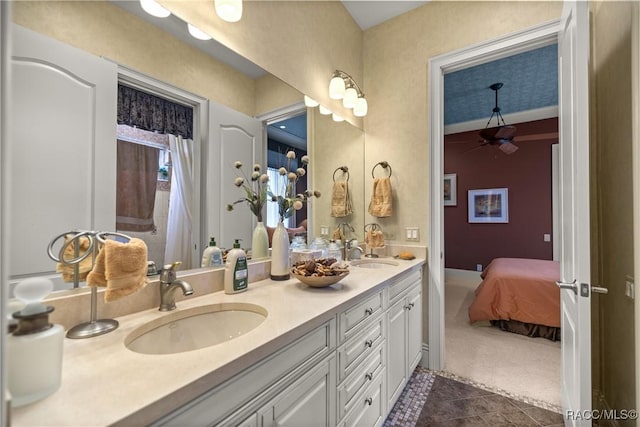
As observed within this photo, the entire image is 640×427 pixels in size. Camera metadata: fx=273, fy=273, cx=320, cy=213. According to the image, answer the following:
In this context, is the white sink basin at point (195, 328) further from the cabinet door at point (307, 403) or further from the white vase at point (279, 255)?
the white vase at point (279, 255)

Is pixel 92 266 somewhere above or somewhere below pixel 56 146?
below

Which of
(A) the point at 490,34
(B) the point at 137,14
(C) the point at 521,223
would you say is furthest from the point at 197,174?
(C) the point at 521,223

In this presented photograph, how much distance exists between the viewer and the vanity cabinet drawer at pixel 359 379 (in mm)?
1159

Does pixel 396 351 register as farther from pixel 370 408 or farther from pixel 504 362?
pixel 504 362

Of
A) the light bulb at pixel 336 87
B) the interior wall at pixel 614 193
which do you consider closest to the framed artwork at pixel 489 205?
the interior wall at pixel 614 193

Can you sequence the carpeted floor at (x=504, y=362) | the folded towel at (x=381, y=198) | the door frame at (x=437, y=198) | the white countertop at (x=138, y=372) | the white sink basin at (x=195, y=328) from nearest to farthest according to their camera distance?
1. the white countertop at (x=138, y=372)
2. the white sink basin at (x=195, y=328)
3. the carpeted floor at (x=504, y=362)
4. the door frame at (x=437, y=198)
5. the folded towel at (x=381, y=198)

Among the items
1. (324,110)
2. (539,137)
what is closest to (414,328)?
(324,110)

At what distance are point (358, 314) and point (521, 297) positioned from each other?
2468 mm

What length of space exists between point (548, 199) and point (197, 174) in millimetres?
5252

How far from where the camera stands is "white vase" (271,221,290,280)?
1.52 meters

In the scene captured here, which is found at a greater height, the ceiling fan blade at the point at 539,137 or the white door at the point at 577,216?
the ceiling fan blade at the point at 539,137

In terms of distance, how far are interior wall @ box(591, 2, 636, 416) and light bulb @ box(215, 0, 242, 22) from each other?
184 cm

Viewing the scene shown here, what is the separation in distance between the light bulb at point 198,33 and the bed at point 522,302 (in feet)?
11.0

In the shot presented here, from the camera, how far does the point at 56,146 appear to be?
864mm
